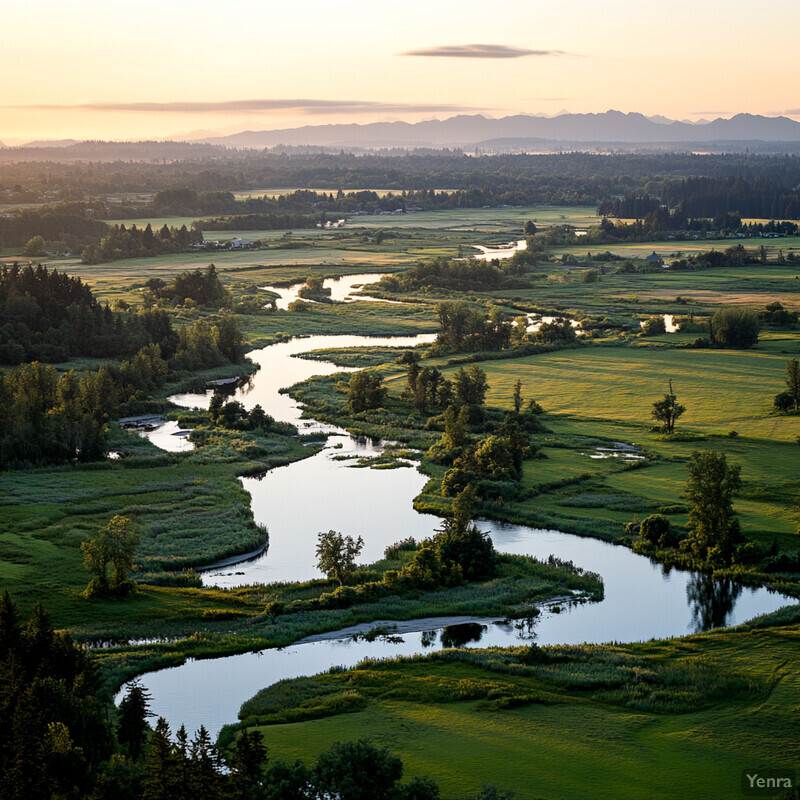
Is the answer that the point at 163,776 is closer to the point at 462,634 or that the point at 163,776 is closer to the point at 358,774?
the point at 358,774

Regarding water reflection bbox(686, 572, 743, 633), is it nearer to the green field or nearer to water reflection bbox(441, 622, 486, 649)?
the green field

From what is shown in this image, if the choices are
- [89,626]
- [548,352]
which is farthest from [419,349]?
[89,626]

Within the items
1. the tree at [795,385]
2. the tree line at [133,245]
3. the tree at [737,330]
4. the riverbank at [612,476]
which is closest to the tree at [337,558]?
the riverbank at [612,476]

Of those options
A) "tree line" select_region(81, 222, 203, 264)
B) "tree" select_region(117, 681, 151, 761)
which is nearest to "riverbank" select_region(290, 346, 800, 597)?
"tree" select_region(117, 681, 151, 761)

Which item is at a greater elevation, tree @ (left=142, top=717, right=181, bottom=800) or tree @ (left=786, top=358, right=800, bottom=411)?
tree @ (left=786, top=358, right=800, bottom=411)

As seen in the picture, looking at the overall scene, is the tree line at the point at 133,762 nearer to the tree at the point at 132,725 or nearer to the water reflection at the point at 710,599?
the tree at the point at 132,725

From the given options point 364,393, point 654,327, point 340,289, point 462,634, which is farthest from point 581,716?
point 340,289
